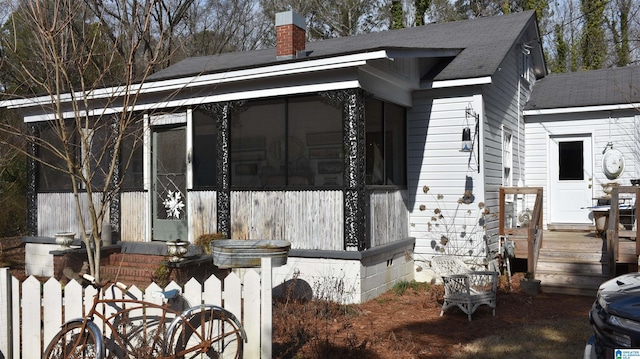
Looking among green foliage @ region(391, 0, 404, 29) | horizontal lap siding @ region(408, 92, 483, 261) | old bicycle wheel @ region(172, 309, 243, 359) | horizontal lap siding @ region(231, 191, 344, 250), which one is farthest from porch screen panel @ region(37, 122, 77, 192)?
green foliage @ region(391, 0, 404, 29)

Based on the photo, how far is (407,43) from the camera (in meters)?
12.7

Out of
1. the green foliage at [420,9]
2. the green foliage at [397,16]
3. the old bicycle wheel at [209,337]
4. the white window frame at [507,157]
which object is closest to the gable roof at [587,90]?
the white window frame at [507,157]

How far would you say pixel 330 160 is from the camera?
9719mm

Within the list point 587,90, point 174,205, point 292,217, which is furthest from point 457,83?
point 174,205

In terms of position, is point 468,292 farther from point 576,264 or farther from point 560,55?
point 560,55

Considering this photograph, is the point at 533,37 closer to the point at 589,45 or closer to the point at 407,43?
the point at 407,43

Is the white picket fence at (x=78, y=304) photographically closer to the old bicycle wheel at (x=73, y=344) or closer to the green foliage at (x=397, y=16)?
the old bicycle wheel at (x=73, y=344)

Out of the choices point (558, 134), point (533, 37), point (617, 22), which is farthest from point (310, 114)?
point (617, 22)

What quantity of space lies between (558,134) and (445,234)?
16.3ft

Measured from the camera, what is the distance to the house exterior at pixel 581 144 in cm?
1239

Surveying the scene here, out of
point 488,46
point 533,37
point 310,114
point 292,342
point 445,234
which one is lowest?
point 292,342

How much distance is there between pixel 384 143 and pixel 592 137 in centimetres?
599

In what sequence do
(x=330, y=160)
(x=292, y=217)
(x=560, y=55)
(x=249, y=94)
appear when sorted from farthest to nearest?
(x=560, y=55)
(x=330, y=160)
(x=249, y=94)
(x=292, y=217)

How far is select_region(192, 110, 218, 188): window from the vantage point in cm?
1050
